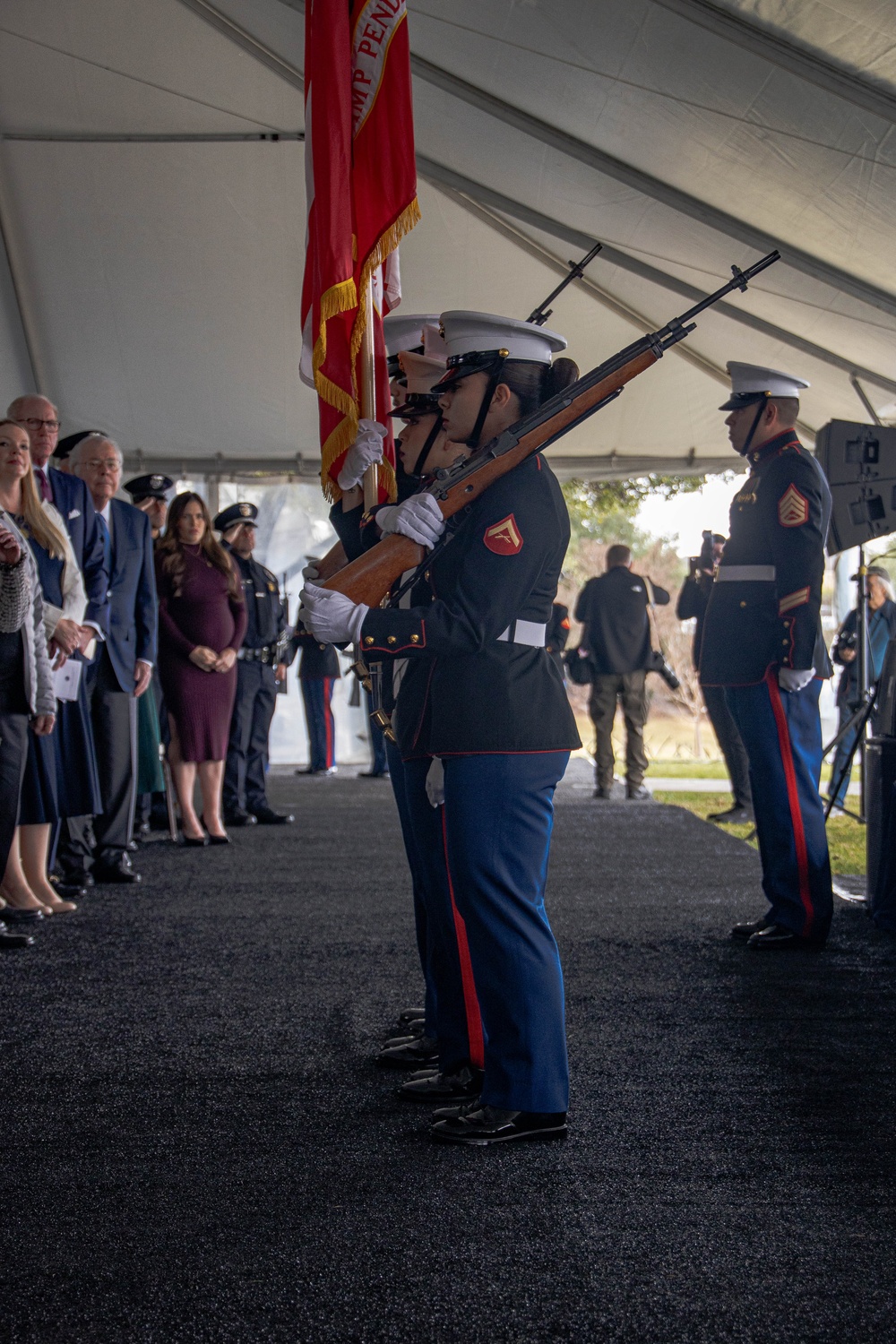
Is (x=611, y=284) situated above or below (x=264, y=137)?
below

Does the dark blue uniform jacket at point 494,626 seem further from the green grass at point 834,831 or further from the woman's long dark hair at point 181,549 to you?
the woman's long dark hair at point 181,549

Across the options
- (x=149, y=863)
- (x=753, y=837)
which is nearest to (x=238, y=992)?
(x=149, y=863)

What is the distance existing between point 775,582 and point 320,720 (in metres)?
7.12

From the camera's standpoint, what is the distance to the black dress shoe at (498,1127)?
212 centimetres

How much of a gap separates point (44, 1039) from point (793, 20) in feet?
11.6

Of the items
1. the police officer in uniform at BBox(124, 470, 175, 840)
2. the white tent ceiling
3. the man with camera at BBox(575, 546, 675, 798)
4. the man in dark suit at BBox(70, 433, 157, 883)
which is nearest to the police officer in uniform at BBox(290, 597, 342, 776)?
the white tent ceiling

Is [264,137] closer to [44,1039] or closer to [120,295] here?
[120,295]

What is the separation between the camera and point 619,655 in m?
8.49

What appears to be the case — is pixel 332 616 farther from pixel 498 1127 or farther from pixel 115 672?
pixel 115 672

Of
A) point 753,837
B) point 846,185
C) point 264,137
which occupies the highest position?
point 264,137

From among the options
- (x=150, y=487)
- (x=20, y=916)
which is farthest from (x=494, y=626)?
(x=150, y=487)

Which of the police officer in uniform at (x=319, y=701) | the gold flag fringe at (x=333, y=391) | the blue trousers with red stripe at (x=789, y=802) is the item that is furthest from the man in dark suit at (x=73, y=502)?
the police officer in uniform at (x=319, y=701)

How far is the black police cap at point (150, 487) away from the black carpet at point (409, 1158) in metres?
2.98

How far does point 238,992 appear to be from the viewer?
3219mm
